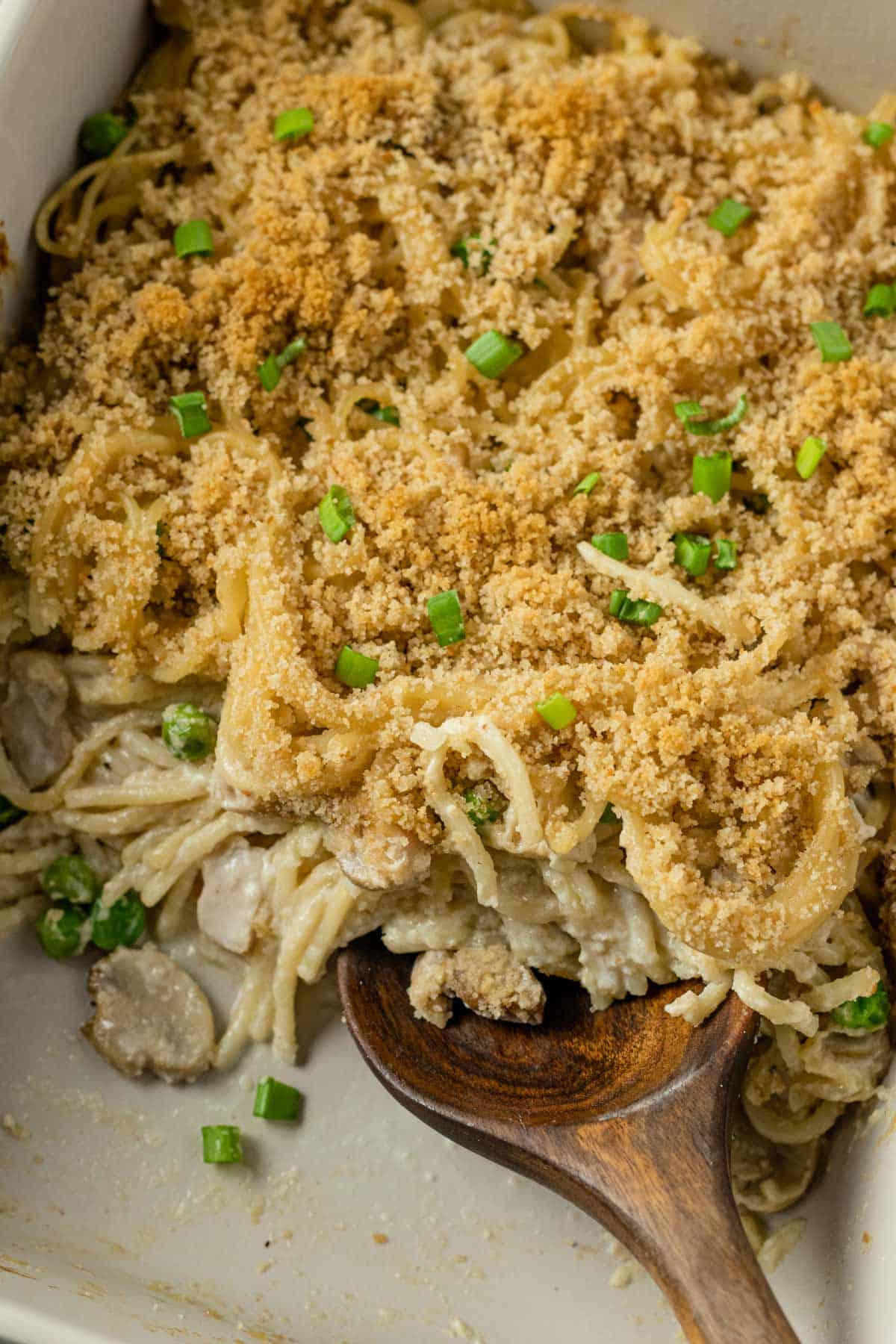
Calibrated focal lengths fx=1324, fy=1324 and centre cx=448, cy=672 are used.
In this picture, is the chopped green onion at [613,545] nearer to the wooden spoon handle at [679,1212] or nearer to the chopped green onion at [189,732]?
the chopped green onion at [189,732]

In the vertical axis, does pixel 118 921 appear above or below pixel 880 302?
below

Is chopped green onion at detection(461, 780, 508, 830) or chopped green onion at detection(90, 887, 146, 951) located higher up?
chopped green onion at detection(461, 780, 508, 830)

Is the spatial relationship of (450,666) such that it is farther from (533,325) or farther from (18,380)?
(18,380)

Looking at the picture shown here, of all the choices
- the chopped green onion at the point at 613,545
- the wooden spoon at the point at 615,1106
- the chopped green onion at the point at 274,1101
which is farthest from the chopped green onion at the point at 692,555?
the chopped green onion at the point at 274,1101

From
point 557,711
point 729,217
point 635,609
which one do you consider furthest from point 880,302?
point 557,711

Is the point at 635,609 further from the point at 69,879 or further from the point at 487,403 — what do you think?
the point at 69,879

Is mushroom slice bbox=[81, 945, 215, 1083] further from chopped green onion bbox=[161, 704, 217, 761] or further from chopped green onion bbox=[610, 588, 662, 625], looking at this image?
chopped green onion bbox=[610, 588, 662, 625]

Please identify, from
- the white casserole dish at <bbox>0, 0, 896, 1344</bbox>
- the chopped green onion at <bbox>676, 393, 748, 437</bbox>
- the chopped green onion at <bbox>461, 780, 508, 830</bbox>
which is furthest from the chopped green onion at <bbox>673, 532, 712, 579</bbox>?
the white casserole dish at <bbox>0, 0, 896, 1344</bbox>
